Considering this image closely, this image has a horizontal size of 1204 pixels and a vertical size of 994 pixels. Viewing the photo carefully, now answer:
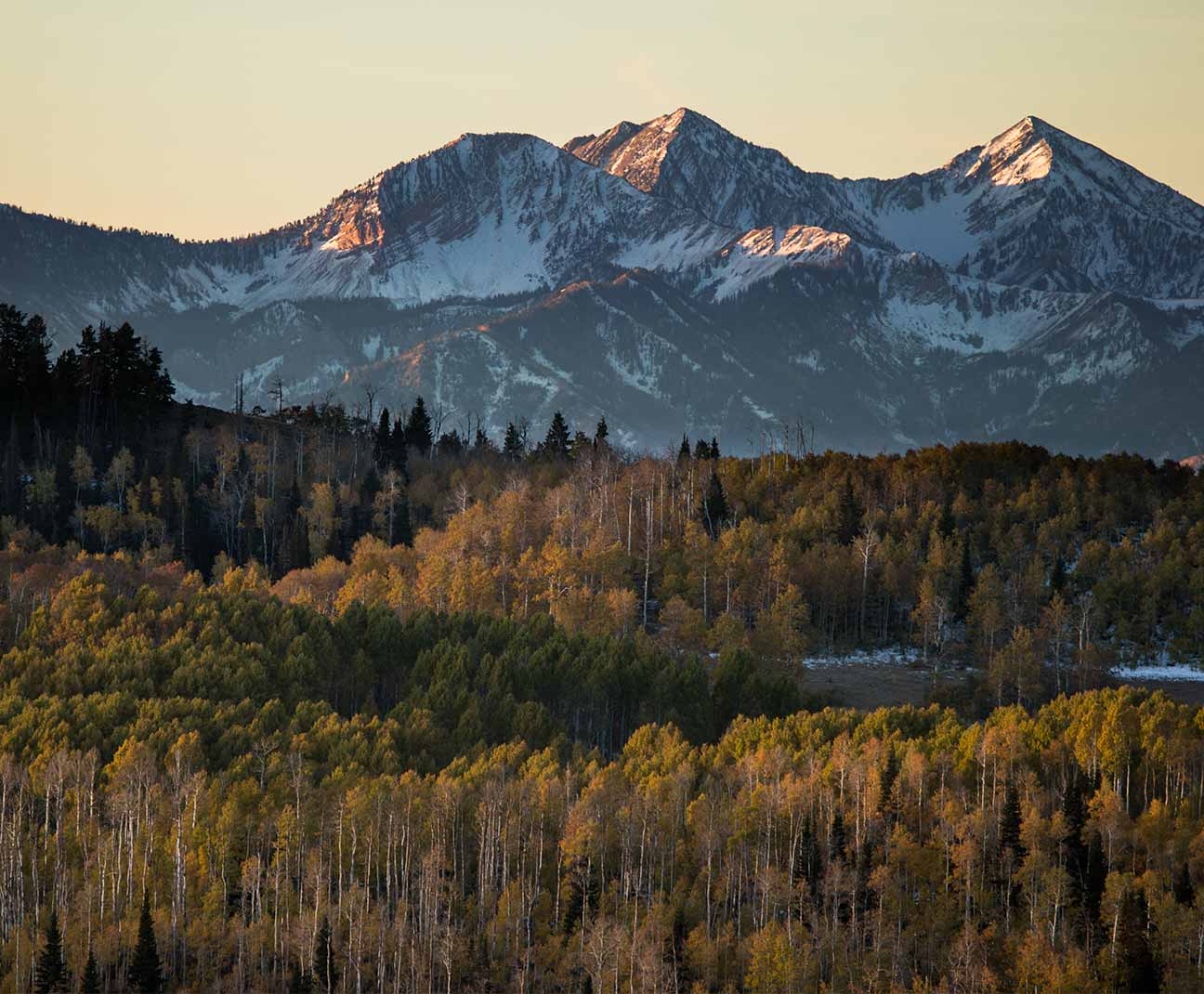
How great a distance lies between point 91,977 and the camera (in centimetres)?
10238

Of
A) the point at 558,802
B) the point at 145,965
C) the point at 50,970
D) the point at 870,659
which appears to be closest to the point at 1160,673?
the point at 870,659

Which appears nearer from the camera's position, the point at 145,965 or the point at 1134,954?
the point at 145,965

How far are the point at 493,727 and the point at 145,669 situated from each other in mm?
30901

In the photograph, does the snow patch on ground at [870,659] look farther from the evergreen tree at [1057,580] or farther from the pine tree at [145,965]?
the pine tree at [145,965]

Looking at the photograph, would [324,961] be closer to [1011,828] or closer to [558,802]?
[558,802]

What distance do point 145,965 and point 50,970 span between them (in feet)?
18.0

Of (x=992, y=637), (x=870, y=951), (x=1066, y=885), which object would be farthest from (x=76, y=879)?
(x=992, y=637)

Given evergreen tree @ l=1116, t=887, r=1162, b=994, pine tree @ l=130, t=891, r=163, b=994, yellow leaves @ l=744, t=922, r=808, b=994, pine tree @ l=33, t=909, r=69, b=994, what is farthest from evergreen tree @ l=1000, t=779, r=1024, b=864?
pine tree @ l=33, t=909, r=69, b=994

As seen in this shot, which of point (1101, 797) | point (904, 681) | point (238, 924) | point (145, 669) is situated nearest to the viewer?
point (238, 924)

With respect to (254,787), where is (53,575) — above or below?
above

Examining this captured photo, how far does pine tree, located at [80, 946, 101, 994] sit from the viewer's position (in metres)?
101

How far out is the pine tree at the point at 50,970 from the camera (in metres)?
99.2

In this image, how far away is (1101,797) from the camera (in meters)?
116

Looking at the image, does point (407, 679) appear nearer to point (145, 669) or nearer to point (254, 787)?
point (145, 669)
